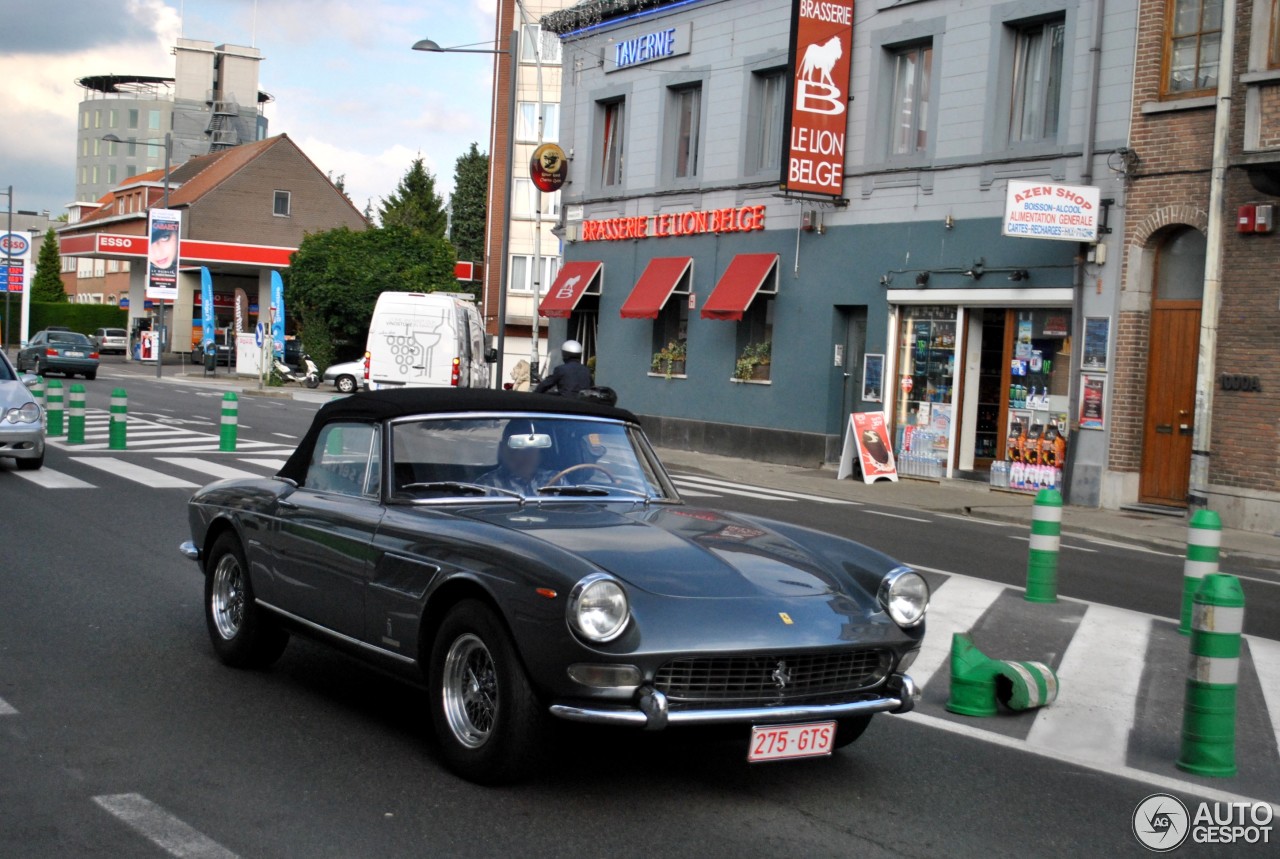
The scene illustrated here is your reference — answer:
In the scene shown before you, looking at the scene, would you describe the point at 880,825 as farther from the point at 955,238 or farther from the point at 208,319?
the point at 208,319

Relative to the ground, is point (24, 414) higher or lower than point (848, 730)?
higher

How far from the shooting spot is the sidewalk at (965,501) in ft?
51.3

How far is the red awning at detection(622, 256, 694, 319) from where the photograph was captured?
86.3 ft

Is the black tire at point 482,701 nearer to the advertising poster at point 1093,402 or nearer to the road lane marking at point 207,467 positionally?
the road lane marking at point 207,467

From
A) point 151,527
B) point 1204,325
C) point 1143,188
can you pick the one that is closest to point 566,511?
point 151,527

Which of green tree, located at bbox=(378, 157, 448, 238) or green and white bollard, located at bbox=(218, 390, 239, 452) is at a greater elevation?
green tree, located at bbox=(378, 157, 448, 238)

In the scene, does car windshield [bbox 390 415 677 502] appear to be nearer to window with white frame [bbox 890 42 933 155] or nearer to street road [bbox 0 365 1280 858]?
street road [bbox 0 365 1280 858]

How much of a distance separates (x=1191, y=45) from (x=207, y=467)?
44.3 ft

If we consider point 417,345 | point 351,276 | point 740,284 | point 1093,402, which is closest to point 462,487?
point 1093,402

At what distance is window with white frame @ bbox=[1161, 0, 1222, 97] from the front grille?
14.9m

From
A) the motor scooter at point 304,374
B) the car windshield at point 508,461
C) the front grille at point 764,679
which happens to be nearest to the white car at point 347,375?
the motor scooter at point 304,374

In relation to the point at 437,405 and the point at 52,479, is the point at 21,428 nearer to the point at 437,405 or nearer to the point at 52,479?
the point at 52,479

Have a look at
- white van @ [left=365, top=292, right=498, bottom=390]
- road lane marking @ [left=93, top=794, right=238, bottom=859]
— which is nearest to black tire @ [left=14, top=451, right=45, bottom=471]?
white van @ [left=365, top=292, right=498, bottom=390]

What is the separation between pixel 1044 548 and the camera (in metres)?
9.92
